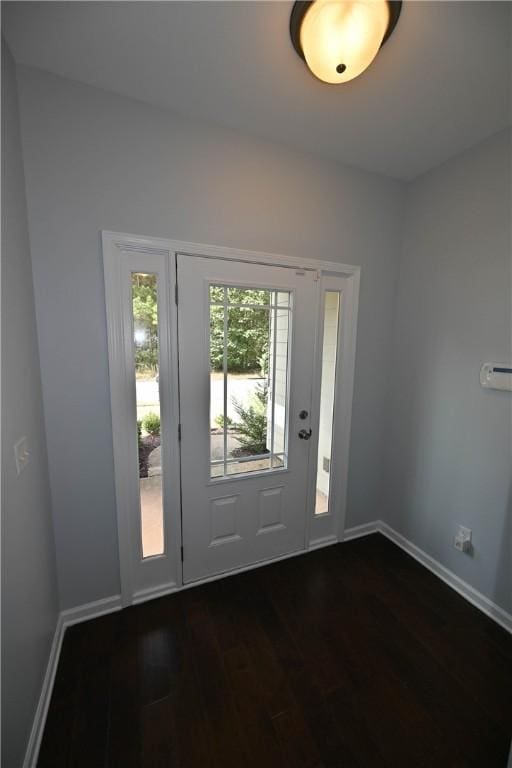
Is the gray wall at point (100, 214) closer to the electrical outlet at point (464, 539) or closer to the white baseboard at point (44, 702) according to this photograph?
the white baseboard at point (44, 702)

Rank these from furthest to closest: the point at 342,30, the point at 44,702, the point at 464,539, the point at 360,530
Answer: the point at 360,530 → the point at 464,539 → the point at 44,702 → the point at 342,30

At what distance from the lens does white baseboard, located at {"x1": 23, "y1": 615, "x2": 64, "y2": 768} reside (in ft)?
3.44

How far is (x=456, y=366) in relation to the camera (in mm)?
1832

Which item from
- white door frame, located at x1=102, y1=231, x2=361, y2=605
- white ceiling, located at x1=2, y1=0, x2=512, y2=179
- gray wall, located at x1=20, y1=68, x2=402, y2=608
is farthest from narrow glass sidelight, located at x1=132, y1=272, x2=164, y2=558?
white ceiling, located at x1=2, y1=0, x2=512, y2=179

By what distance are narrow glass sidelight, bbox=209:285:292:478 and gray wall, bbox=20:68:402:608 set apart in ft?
1.08

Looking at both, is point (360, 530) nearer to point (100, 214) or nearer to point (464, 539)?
point (464, 539)

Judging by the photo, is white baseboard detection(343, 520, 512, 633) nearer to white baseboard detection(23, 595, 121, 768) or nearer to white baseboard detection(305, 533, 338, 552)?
white baseboard detection(305, 533, 338, 552)

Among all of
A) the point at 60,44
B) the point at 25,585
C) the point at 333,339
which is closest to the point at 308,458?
the point at 333,339

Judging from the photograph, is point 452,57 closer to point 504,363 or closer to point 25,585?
point 504,363

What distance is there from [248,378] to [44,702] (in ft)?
5.54

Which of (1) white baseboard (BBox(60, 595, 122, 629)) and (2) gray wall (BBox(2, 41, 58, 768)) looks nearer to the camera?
(2) gray wall (BBox(2, 41, 58, 768))

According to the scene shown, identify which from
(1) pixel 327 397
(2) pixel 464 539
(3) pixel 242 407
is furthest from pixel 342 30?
(2) pixel 464 539

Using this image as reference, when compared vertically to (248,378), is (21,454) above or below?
below

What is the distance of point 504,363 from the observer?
1605mm
